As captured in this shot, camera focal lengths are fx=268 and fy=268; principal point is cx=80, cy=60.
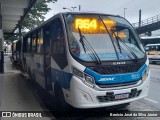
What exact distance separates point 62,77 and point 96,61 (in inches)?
43.6

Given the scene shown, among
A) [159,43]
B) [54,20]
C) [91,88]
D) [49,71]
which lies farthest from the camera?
[159,43]

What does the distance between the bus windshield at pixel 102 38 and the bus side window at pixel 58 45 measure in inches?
12.9

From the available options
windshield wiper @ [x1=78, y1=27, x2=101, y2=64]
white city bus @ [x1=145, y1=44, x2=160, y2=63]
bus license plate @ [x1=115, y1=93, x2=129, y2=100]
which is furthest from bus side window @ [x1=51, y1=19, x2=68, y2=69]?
white city bus @ [x1=145, y1=44, x2=160, y2=63]

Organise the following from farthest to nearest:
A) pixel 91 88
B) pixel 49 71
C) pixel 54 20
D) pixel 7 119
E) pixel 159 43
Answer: pixel 159 43
pixel 49 71
pixel 54 20
pixel 7 119
pixel 91 88

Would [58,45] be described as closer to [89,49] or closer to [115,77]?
[89,49]

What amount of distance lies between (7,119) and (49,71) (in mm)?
2419

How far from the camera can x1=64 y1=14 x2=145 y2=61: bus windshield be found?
22.4 feet

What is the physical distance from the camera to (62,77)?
7.10m

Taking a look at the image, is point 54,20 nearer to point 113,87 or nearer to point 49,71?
point 49,71

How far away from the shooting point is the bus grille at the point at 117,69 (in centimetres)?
651

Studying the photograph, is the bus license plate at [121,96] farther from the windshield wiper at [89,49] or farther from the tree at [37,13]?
the tree at [37,13]

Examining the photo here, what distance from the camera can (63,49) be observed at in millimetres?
7086

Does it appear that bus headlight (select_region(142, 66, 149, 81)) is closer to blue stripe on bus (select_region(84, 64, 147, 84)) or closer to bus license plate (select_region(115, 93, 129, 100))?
blue stripe on bus (select_region(84, 64, 147, 84))

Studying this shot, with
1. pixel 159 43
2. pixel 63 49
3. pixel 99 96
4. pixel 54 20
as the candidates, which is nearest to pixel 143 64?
pixel 99 96
